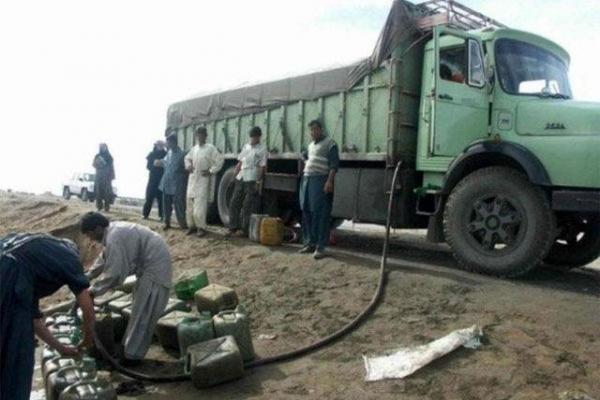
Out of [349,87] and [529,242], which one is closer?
[529,242]

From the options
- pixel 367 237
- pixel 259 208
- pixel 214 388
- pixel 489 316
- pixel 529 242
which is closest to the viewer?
pixel 214 388

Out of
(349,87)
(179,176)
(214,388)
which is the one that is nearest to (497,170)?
(349,87)

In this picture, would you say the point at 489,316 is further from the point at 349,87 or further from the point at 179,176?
the point at 179,176

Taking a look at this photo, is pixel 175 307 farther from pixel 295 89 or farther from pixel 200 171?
pixel 295 89

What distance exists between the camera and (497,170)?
648cm

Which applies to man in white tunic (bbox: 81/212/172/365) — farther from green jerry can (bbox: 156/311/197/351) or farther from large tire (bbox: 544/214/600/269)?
large tire (bbox: 544/214/600/269)

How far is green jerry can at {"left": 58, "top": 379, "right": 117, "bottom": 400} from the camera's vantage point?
387 cm

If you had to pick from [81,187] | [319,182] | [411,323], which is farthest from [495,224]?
[81,187]

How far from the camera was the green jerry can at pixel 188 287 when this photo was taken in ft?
22.8

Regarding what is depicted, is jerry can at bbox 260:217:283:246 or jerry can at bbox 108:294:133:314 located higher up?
jerry can at bbox 260:217:283:246

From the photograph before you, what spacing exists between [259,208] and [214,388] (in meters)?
5.32

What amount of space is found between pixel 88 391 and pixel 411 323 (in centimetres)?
301

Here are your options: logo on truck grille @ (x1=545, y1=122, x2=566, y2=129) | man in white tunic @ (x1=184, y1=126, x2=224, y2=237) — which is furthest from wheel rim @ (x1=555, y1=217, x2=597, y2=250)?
man in white tunic @ (x1=184, y1=126, x2=224, y2=237)

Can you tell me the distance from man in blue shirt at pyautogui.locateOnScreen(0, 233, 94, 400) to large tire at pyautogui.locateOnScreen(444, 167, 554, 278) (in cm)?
449
